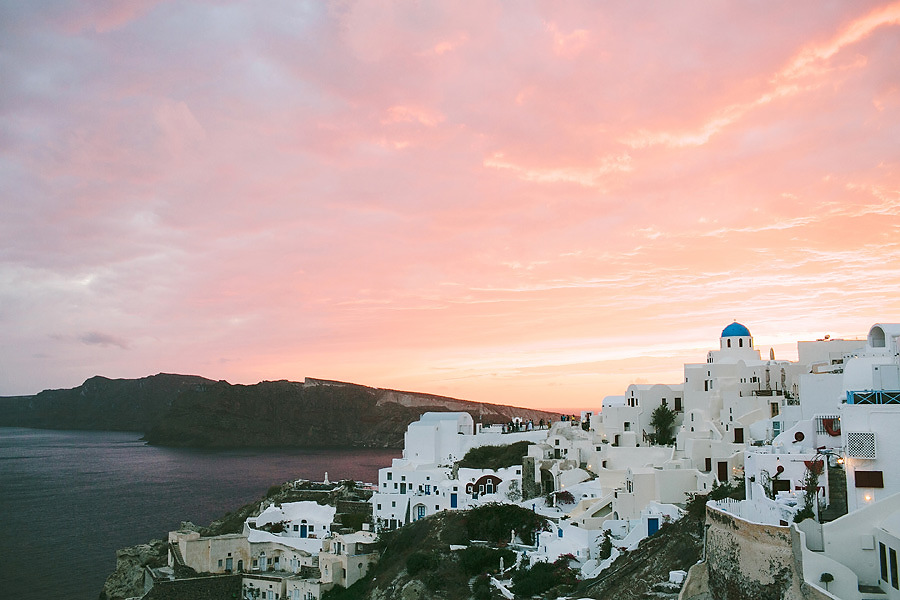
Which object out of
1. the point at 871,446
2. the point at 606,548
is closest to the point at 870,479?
the point at 871,446

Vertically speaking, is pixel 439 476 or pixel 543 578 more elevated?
pixel 439 476

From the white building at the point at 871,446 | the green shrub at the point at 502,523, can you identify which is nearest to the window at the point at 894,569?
the white building at the point at 871,446

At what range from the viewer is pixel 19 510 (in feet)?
222

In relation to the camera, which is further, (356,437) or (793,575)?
(356,437)

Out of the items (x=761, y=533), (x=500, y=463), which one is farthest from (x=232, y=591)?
(x=761, y=533)

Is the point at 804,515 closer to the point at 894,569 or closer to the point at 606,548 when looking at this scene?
the point at 894,569

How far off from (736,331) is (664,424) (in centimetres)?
653

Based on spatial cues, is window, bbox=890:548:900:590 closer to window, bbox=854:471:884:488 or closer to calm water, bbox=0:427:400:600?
window, bbox=854:471:884:488

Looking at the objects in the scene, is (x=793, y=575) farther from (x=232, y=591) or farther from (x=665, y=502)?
(x=232, y=591)

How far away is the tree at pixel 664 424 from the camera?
114ft

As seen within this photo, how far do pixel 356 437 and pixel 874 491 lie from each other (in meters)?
157

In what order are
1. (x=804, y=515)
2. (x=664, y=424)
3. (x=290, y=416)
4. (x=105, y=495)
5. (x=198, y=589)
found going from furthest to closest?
(x=290, y=416) → (x=105, y=495) → (x=664, y=424) → (x=198, y=589) → (x=804, y=515)

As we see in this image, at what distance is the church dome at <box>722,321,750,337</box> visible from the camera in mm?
36656

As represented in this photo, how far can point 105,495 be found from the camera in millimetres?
76188
